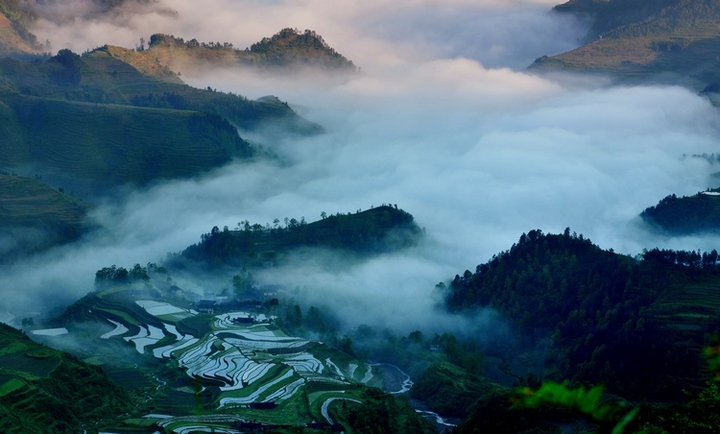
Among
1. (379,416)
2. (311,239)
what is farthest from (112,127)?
(379,416)

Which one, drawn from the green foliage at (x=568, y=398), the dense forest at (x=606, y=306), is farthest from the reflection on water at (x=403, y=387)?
the green foliage at (x=568, y=398)

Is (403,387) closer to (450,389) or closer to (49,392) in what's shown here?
(450,389)

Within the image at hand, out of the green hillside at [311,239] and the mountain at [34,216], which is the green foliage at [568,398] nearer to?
the green hillside at [311,239]

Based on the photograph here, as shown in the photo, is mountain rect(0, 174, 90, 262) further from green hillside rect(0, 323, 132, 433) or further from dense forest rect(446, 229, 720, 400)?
green hillside rect(0, 323, 132, 433)

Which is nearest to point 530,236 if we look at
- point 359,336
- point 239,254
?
point 359,336

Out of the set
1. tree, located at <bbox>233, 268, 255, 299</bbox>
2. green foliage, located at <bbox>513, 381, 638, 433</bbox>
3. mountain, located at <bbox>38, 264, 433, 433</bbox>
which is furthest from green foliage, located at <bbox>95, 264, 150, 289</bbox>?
green foliage, located at <bbox>513, 381, 638, 433</bbox>

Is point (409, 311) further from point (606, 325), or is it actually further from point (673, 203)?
point (673, 203)
